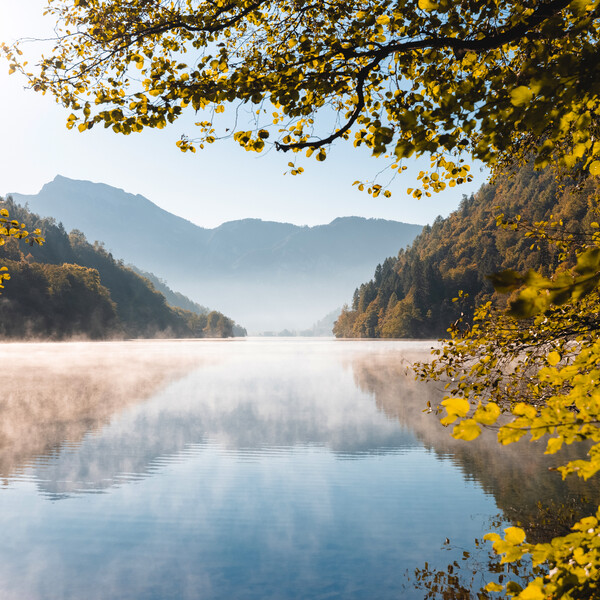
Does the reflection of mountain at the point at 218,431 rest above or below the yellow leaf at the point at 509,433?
below

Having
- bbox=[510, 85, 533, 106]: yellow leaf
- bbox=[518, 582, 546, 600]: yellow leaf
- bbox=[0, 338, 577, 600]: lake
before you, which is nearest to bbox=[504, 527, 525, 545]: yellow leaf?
bbox=[518, 582, 546, 600]: yellow leaf

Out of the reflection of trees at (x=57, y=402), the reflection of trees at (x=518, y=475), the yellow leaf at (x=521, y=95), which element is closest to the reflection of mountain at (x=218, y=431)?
the reflection of trees at (x=57, y=402)

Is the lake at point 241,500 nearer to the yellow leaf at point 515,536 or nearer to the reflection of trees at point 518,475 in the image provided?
the reflection of trees at point 518,475

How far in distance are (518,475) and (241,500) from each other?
9.78 meters

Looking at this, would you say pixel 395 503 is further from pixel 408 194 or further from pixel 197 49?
pixel 197 49

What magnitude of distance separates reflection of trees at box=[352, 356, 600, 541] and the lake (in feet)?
0.34

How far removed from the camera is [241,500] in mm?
15297

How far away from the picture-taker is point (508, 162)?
12016 mm

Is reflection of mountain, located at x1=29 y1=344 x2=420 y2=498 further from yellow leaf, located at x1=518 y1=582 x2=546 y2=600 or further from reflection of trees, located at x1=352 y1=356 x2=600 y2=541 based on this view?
yellow leaf, located at x1=518 y1=582 x2=546 y2=600

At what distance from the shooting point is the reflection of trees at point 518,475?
40.6 feet

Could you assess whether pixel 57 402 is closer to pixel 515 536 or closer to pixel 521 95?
pixel 515 536

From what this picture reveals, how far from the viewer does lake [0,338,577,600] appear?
10609 millimetres

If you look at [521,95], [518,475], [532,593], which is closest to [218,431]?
[518,475]

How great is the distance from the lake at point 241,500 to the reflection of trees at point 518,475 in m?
0.10
